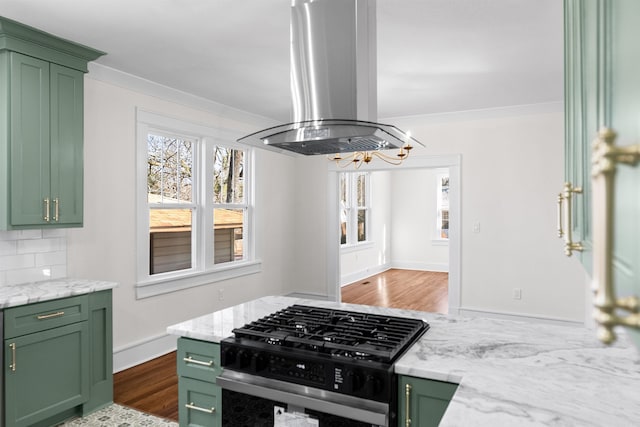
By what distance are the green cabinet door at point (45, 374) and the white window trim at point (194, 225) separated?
1.10 metres

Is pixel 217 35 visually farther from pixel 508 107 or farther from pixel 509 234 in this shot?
pixel 509 234

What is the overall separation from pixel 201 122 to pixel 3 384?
2993 millimetres

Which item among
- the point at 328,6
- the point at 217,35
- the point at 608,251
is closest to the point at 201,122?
the point at 217,35

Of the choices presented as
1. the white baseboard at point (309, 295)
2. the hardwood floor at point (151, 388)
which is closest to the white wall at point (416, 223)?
the white baseboard at point (309, 295)

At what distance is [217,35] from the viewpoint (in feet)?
9.85

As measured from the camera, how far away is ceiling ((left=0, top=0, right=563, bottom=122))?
8.56 ft

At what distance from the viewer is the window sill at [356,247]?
7.92 metres

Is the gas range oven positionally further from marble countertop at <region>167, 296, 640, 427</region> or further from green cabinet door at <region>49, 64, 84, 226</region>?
green cabinet door at <region>49, 64, 84, 226</region>

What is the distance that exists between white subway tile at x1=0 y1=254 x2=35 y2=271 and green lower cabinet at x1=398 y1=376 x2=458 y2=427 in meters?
2.90

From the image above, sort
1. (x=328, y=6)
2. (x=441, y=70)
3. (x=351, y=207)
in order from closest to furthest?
(x=328, y=6) < (x=441, y=70) < (x=351, y=207)

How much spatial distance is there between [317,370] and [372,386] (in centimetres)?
23

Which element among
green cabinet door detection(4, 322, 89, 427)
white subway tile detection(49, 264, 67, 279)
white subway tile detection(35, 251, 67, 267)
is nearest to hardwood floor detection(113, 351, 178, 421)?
green cabinet door detection(4, 322, 89, 427)

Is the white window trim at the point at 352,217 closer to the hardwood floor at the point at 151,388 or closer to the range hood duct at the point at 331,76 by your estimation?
the hardwood floor at the point at 151,388

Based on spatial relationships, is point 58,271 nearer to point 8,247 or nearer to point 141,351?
point 8,247
